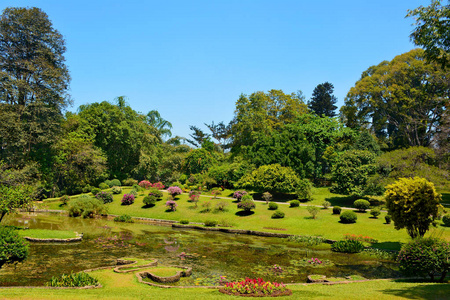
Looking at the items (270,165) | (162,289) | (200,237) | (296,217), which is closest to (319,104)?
(270,165)

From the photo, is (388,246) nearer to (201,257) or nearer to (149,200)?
(201,257)

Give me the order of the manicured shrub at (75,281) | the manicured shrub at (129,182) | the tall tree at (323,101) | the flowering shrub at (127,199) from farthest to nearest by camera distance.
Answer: the tall tree at (323,101) < the manicured shrub at (129,182) < the flowering shrub at (127,199) < the manicured shrub at (75,281)

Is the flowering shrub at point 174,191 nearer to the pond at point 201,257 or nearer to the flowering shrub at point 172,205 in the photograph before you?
the flowering shrub at point 172,205

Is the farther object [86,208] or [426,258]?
[86,208]

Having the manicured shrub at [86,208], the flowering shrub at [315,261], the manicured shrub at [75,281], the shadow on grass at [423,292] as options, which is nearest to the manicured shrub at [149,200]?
the manicured shrub at [86,208]

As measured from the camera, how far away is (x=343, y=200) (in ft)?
135

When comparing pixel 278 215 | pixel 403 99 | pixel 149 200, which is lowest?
pixel 278 215

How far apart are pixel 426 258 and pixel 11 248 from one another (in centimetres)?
1893

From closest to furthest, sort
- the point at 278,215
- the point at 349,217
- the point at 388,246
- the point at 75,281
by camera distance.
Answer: the point at 75,281 < the point at 388,246 < the point at 349,217 < the point at 278,215

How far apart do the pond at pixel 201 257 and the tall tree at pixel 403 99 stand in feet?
135

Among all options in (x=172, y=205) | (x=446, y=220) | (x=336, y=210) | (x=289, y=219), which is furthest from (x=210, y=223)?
(x=446, y=220)

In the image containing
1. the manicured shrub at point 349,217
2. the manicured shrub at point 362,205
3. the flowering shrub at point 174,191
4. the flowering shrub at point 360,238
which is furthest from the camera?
the flowering shrub at point 174,191

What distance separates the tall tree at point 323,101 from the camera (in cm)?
8550

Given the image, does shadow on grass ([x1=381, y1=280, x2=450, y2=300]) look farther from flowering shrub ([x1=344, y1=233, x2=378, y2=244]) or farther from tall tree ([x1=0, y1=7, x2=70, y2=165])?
tall tree ([x1=0, y1=7, x2=70, y2=165])
